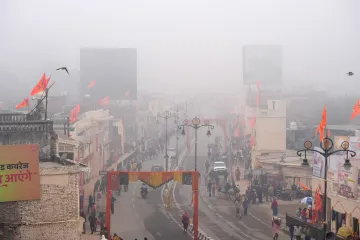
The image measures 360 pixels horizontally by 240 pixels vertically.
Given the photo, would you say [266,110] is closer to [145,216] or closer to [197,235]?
[145,216]

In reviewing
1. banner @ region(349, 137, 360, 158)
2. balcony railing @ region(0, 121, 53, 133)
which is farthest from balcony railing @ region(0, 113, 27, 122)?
banner @ region(349, 137, 360, 158)

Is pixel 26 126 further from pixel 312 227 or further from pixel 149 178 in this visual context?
pixel 312 227

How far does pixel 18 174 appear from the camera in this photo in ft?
47.9

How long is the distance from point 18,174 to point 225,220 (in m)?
10.5

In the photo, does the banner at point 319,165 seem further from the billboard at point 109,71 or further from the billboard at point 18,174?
the billboard at point 109,71

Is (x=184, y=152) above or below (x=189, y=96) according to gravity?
below

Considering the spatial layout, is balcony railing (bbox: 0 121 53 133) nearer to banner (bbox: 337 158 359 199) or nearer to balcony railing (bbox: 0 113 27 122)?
balcony railing (bbox: 0 113 27 122)

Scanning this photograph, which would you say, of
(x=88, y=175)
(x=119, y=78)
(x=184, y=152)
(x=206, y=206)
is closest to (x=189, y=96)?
(x=119, y=78)

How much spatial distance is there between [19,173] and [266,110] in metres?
26.8

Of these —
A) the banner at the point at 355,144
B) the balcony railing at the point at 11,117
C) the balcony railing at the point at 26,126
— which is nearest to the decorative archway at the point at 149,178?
the balcony railing at the point at 26,126

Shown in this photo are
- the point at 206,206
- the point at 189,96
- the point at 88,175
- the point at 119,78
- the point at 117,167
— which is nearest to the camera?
the point at 206,206

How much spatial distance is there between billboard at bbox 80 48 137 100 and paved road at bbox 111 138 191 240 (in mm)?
42812

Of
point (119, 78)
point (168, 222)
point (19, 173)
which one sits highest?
point (119, 78)

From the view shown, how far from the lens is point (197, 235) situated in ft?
63.5
